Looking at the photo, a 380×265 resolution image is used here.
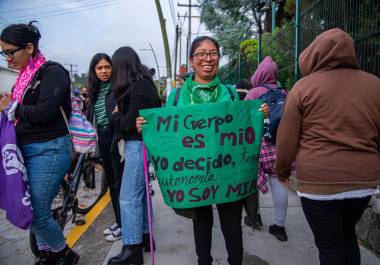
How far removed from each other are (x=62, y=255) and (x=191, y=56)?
184 centimetres

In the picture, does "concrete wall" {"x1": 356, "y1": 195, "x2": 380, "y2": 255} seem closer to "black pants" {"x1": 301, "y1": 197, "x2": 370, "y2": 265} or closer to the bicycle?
"black pants" {"x1": 301, "y1": 197, "x2": 370, "y2": 265}

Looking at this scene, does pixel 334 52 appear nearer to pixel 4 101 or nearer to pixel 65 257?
pixel 4 101

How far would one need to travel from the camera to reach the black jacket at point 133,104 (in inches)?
103

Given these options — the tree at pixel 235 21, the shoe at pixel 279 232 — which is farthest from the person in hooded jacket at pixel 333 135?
the tree at pixel 235 21

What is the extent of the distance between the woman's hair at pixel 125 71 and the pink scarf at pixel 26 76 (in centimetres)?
56

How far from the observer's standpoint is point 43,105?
2344mm

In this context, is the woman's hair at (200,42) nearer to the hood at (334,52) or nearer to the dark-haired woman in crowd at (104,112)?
the hood at (334,52)

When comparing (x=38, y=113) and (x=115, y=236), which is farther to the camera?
(x=115, y=236)

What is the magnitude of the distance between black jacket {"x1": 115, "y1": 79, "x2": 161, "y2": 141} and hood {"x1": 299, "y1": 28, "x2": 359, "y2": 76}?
1296 mm

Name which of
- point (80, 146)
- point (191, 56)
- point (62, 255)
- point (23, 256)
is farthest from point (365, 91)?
point (23, 256)

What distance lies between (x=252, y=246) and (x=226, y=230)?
107cm

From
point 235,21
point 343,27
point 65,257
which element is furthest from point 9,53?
point 235,21

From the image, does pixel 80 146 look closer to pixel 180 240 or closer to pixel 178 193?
pixel 178 193

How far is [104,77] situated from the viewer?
130 inches
